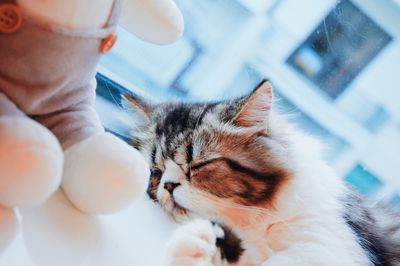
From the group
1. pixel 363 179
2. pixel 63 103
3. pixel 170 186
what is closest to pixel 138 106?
pixel 170 186

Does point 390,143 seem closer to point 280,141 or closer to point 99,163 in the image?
point 280,141

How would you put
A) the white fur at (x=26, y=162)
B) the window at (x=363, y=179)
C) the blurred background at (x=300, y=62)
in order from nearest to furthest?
the white fur at (x=26, y=162)
the blurred background at (x=300, y=62)
the window at (x=363, y=179)

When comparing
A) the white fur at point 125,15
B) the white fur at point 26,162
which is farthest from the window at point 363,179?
the white fur at point 26,162

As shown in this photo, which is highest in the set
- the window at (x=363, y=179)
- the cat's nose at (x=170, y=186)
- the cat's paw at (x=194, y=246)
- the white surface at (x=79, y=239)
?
the window at (x=363, y=179)

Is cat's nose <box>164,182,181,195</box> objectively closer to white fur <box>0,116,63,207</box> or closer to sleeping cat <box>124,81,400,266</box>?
sleeping cat <box>124,81,400,266</box>

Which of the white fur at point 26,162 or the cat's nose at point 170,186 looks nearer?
the white fur at point 26,162

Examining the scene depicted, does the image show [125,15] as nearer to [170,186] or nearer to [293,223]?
[170,186]

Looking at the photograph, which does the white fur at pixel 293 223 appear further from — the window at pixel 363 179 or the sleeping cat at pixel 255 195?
the window at pixel 363 179
